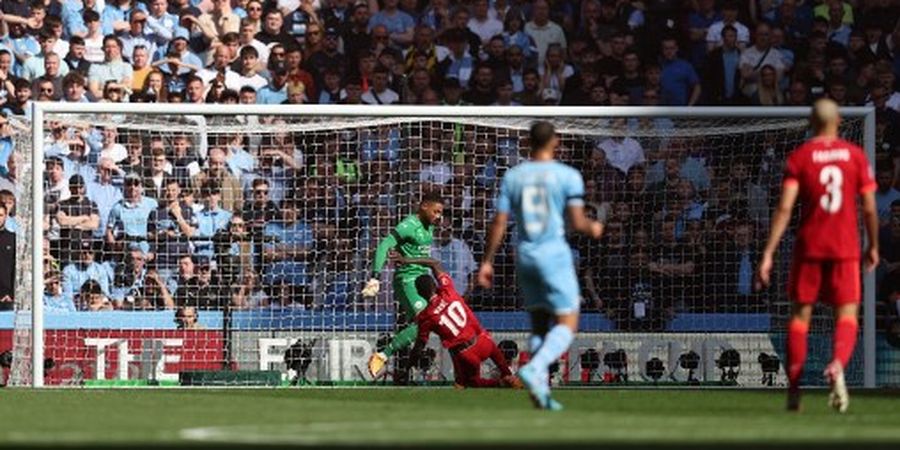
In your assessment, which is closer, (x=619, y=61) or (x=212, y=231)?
(x=212, y=231)

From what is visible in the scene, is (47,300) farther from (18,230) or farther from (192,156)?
(192,156)

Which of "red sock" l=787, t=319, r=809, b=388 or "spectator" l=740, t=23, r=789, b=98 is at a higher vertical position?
"spectator" l=740, t=23, r=789, b=98

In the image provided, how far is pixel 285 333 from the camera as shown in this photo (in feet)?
75.3

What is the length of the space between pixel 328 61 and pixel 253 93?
1.41m

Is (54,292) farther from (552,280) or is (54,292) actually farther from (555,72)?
(552,280)

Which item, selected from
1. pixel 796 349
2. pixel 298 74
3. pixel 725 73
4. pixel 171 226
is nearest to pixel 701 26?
pixel 725 73

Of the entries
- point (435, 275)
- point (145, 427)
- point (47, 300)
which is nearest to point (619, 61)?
point (435, 275)

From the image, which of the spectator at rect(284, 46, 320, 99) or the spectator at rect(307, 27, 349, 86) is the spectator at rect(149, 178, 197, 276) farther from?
the spectator at rect(307, 27, 349, 86)

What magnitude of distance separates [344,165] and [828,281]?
960cm

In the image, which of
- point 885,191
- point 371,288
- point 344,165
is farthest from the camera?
point 885,191

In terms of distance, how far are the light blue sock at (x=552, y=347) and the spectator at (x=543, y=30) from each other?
12.4 m

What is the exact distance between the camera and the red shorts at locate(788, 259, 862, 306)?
1500cm

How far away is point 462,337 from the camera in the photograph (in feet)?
69.9

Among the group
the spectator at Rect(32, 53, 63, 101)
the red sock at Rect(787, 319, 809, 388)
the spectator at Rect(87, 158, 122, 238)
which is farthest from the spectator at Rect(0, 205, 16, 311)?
the red sock at Rect(787, 319, 809, 388)
